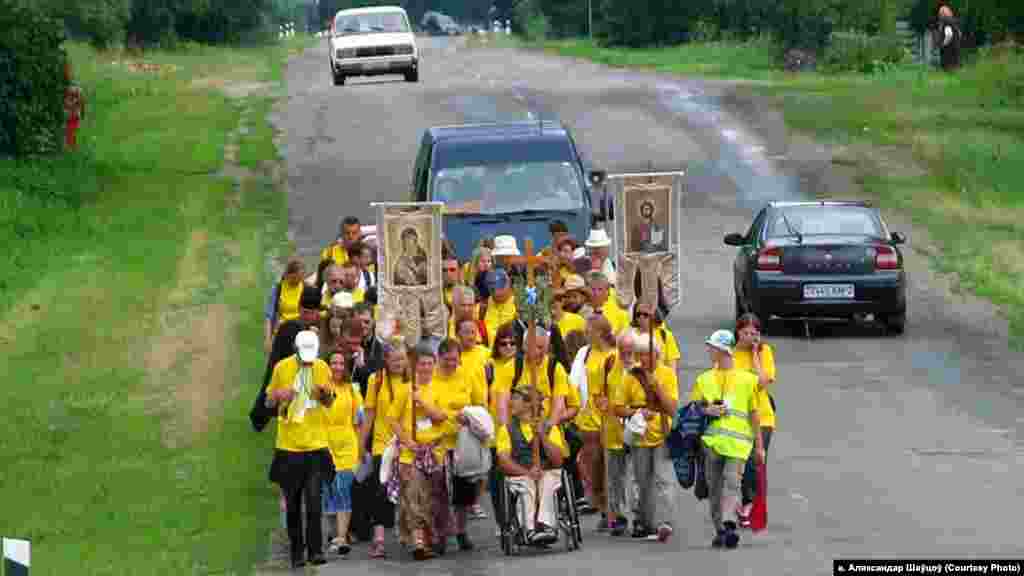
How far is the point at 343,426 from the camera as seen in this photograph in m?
16.8

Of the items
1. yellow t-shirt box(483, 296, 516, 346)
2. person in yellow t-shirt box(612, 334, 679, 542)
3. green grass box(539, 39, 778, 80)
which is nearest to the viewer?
person in yellow t-shirt box(612, 334, 679, 542)

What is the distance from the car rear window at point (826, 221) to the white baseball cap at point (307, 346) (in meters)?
12.4

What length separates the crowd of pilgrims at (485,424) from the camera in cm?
1666

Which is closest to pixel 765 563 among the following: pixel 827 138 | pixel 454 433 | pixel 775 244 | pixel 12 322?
pixel 454 433

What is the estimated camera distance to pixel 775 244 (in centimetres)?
2783

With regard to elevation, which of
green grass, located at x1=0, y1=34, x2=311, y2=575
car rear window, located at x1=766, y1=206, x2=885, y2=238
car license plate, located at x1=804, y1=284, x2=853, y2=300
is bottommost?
green grass, located at x1=0, y1=34, x2=311, y2=575

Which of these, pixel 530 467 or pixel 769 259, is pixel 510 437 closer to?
pixel 530 467

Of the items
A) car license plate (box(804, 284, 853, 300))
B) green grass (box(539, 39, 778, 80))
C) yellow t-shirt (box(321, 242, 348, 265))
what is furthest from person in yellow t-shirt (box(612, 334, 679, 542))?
green grass (box(539, 39, 778, 80))

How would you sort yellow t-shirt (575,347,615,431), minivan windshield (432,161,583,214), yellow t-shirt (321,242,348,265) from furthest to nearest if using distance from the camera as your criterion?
minivan windshield (432,161,583,214)
yellow t-shirt (321,242,348,265)
yellow t-shirt (575,347,615,431)

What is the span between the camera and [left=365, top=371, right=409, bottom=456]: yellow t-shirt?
55.5ft

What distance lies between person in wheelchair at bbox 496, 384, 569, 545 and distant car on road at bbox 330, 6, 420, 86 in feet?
122

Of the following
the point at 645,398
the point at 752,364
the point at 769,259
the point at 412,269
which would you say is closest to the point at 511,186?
the point at 769,259

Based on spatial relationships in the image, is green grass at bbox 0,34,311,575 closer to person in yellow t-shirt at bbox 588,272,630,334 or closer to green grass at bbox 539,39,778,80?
person in yellow t-shirt at bbox 588,272,630,334

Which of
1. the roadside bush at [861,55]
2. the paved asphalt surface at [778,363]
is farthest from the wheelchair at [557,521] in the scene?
the roadside bush at [861,55]
